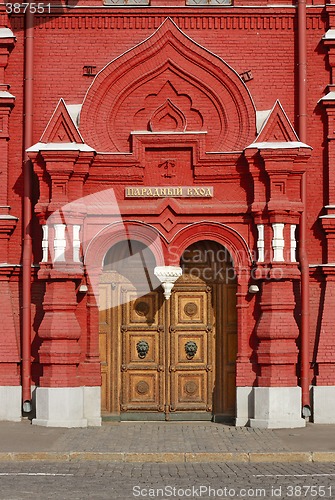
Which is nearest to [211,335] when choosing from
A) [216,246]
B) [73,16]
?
[216,246]

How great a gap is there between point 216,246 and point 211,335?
4.95 ft

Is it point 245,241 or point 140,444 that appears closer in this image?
point 140,444

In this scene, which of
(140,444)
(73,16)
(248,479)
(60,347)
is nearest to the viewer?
(248,479)

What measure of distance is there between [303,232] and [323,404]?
9.28 ft

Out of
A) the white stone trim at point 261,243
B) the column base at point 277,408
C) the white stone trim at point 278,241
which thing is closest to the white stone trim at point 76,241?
the white stone trim at point 261,243

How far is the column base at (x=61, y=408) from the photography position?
14.2m

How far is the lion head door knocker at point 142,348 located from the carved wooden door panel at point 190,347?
0.37m

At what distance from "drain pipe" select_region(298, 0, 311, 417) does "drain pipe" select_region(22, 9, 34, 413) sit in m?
4.48

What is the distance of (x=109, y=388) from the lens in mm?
15086

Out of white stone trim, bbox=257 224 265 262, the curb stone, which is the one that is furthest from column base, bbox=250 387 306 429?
the curb stone

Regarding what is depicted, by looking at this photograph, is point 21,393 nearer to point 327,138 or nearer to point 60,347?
point 60,347

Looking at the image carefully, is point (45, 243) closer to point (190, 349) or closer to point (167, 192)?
point (167, 192)

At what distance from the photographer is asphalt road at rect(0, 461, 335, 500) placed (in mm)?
9578

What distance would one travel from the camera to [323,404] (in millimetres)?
14734
